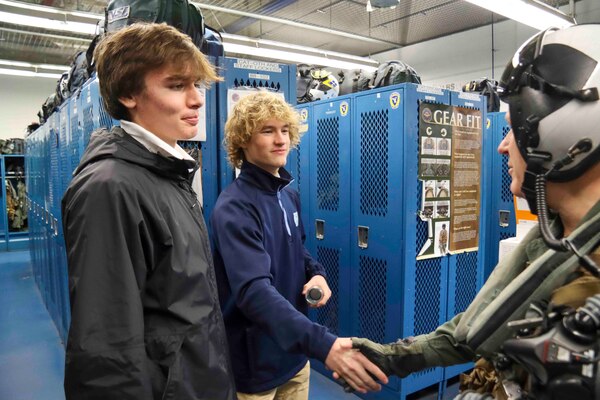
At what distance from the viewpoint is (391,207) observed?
9.55ft

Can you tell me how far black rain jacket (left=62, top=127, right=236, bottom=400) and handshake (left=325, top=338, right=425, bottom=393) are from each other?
0.40 m

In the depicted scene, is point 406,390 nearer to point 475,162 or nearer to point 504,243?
point 504,243

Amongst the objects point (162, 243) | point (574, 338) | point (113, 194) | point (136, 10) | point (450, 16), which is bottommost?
point (574, 338)

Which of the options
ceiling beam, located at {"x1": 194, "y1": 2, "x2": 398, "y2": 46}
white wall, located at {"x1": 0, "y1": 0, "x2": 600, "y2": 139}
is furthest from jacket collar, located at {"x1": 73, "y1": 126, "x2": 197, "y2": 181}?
white wall, located at {"x1": 0, "y1": 0, "x2": 600, "y2": 139}

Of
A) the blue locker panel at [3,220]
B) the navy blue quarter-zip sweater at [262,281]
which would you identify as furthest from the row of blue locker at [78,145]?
the blue locker panel at [3,220]

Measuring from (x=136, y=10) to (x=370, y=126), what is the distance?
1752 mm

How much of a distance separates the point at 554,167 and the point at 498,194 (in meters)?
3.86

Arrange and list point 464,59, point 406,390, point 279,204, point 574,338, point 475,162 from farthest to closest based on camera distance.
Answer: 1. point 464,59
2. point 475,162
3. point 406,390
4. point 279,204
5. point 574,338

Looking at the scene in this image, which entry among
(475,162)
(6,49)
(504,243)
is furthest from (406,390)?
(6,49)

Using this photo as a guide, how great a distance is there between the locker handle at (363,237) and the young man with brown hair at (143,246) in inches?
78.9

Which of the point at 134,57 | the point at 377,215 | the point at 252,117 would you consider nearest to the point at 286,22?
the point at 377,215

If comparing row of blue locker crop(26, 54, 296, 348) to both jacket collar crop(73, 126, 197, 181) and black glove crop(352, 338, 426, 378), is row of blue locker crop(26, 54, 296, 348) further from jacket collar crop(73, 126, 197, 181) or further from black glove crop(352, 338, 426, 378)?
black glove crop(352, 338, 426, 378)

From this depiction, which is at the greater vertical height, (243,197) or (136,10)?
(136,10)

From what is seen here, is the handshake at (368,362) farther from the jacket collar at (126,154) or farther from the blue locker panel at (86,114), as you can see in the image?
the blue locker panel at (86,114)
